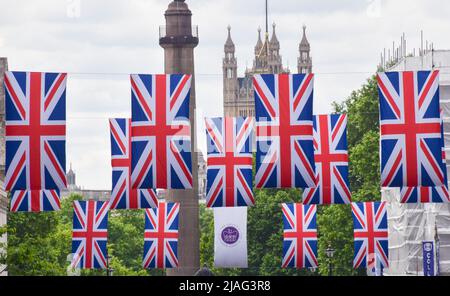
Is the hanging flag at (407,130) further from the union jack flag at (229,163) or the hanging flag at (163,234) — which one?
the hanging flag at (163,234)

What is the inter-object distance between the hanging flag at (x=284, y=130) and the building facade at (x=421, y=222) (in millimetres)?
28288

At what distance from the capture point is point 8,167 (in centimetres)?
3950

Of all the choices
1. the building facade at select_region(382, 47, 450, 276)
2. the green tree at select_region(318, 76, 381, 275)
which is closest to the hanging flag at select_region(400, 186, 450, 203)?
the building facade at select_region(382, 47, 450, 276)

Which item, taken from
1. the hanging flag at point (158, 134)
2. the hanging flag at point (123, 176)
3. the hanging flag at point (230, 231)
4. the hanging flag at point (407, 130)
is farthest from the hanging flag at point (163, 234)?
the hanging flag at point (407, 130)

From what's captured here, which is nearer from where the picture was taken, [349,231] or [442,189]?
[442,189]

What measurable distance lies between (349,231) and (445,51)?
24606 mm

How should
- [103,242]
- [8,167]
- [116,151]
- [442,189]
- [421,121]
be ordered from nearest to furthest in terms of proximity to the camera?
[8,167] → [421,121] → [442,189] → [116,151] → [103,242]

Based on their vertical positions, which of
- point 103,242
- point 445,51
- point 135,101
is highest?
point 445,51

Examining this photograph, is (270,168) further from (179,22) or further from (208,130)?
(179,22)

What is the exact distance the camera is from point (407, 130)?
137ft

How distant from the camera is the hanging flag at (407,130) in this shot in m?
41.6

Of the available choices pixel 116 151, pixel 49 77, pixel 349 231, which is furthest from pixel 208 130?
pixel 349 231

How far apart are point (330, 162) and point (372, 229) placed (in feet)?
37.5

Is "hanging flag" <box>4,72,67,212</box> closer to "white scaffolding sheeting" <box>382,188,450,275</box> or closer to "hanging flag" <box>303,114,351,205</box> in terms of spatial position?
"hanging flag" <box>303,114,351,205</box>
